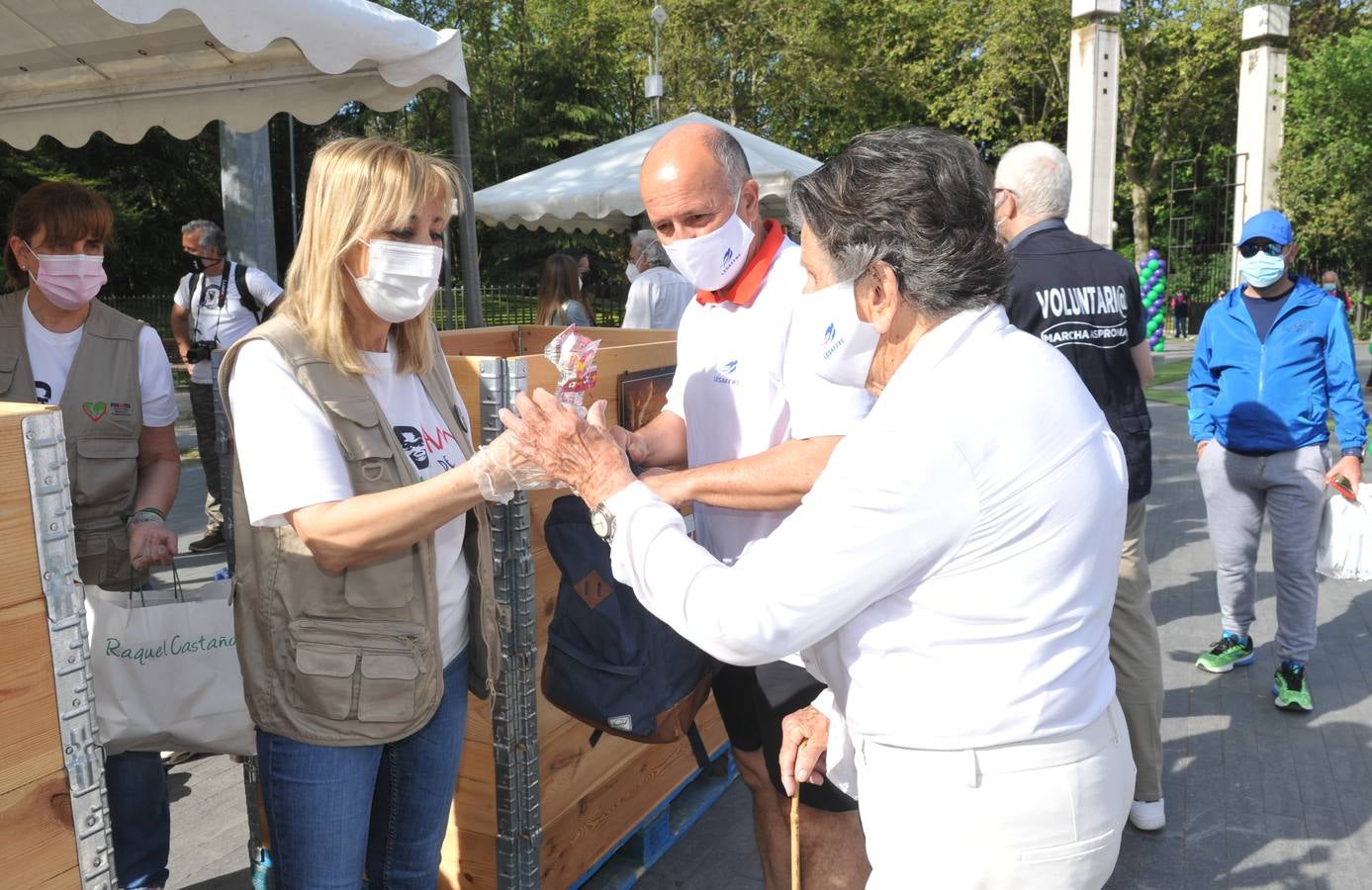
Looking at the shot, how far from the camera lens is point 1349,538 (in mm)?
4371

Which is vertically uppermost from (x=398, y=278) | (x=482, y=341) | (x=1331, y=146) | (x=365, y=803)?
(x=1331, y=146)

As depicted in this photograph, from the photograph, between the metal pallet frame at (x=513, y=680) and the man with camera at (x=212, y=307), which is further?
the man with camera at (x=212, y=307)

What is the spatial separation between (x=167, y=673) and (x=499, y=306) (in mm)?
15285

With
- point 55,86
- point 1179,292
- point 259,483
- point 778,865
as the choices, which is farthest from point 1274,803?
point 1179,292

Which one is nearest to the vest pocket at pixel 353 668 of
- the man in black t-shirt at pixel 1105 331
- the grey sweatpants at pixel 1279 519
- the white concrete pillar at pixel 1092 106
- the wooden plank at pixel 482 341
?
the wooden plank at pixel 482 341

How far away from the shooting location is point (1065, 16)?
26.6m

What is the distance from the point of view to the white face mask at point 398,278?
194 cm

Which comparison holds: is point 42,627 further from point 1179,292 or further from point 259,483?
point 1179,292

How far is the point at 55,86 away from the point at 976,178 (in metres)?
4.15

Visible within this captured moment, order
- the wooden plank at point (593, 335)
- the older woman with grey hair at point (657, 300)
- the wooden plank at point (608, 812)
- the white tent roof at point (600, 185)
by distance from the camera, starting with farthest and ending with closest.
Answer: the white tent roof at point (600, 185), the older woman with grey hair at point (657, 300), the wooden plank at point (593, 335), the wooden plank at point (608, 812)

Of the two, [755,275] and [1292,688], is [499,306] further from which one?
[755,275]

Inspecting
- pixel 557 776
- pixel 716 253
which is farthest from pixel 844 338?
pixel 557 776

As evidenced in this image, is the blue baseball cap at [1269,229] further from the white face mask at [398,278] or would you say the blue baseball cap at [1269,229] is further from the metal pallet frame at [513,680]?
A: the white face mask at [398,278]

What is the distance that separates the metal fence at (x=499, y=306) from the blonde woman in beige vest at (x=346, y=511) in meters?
10.7
